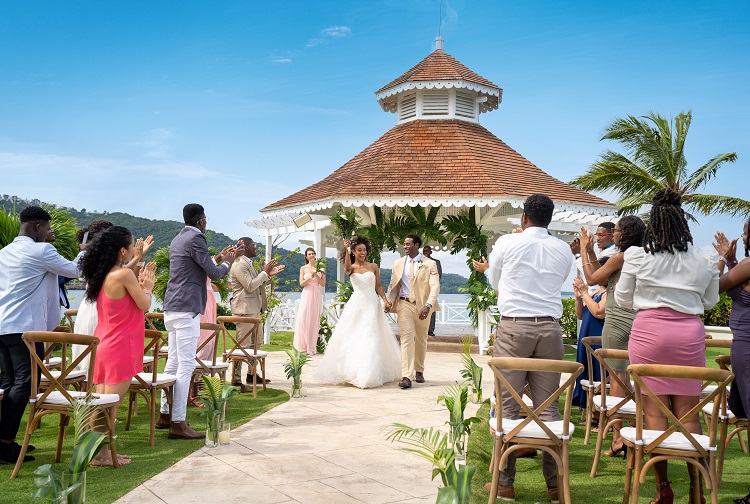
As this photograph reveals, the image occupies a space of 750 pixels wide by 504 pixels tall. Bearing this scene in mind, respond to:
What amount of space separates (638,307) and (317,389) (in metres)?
5.94

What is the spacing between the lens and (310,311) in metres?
14.6

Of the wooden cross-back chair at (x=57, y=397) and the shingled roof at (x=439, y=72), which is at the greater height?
the shingled roof at (x=439, y=72)

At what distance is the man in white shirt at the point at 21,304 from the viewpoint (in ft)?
18.3

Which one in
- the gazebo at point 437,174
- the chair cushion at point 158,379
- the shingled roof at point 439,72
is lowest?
the chair cushion at point 158,379

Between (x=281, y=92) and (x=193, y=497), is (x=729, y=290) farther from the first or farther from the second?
(x=281, y=92)

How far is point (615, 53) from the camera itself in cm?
1895

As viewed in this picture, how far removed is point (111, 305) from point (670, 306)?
4.24 meters

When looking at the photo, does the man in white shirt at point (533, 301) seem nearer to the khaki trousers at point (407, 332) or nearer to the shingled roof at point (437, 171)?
the khaki trousers at point (407, 332)

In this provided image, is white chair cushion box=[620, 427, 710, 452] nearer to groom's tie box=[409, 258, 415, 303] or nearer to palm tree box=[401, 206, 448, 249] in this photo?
groom's tie box=[409, 258, 415, 303]

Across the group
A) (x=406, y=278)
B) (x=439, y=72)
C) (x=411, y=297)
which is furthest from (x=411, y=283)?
(x=439, y=72)

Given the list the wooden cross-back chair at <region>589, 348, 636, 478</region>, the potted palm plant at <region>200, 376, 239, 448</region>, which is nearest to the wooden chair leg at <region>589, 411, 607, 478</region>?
the wooden cross-back chair at <region>589, 348, 636, 478</region>

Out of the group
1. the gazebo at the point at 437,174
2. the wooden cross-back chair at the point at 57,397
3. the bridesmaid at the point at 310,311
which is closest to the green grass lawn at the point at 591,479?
the wooden cross-back chair at the point at 57,397

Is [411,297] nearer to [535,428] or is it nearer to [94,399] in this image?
[94,399]

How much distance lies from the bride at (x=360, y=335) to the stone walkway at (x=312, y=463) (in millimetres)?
1180
